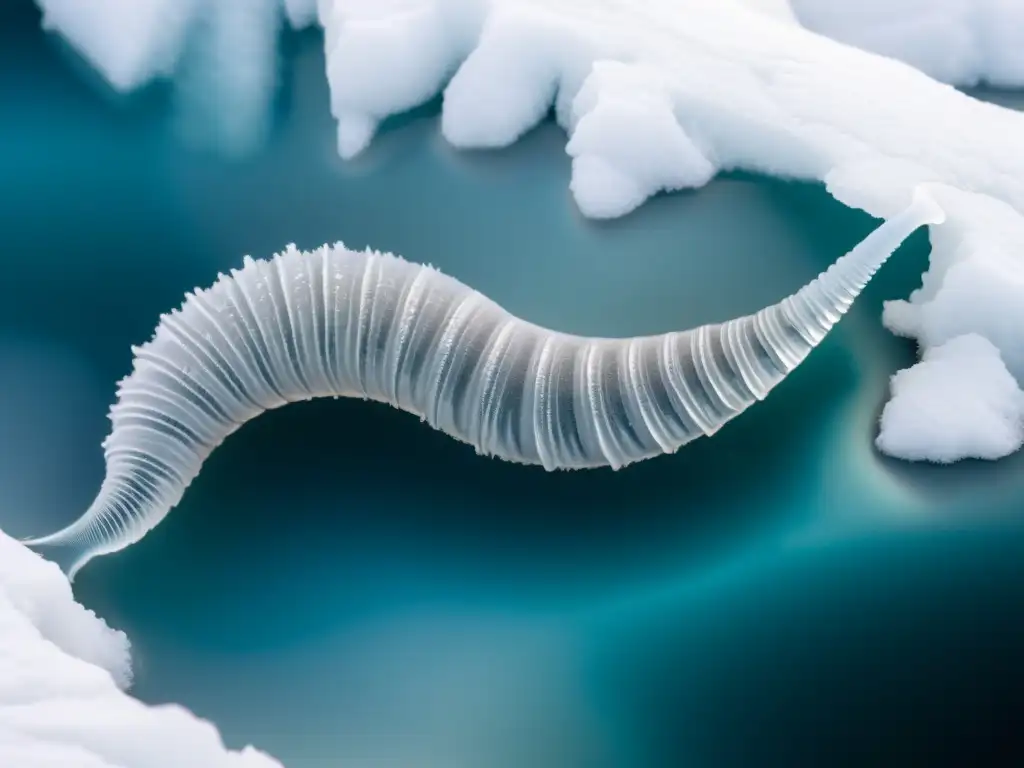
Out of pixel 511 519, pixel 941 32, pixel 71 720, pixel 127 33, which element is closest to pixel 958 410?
pixel 511 519

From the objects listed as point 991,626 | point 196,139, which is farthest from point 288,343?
point 991,626

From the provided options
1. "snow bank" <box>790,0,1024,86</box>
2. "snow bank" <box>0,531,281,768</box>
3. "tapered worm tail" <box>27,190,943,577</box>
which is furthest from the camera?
"snow bank" <box>790,0,1024,86</box>

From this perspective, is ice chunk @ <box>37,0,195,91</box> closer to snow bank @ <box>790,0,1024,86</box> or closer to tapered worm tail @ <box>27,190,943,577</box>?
tapered worm tail @ <box>27,190,943,577</box>

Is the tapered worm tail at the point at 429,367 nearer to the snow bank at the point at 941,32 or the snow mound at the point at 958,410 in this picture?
the snow mound at the point at 958,410

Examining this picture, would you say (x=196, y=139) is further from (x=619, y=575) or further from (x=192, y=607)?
(x=619, y=575)

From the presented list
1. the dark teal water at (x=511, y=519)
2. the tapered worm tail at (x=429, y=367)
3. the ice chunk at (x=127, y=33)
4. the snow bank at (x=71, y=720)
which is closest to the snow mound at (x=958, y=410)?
the dark teal water at (x=511, y=519)

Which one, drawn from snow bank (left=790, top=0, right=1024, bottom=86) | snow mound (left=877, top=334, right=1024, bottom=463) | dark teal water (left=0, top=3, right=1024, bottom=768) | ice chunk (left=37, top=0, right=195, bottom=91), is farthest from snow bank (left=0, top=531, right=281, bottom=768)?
snow bank (left=790, top=0, right=1024, bottom=86)
